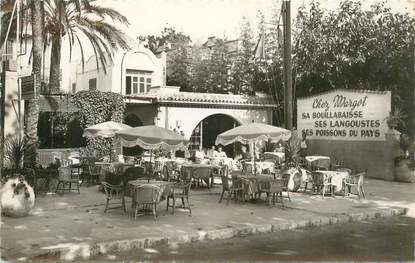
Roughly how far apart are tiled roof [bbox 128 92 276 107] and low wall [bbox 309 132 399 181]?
183 inches

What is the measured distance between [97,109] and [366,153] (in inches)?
480

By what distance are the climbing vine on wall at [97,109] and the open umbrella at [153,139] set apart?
9.70 m

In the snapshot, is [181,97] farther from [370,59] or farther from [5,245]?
[5,245]

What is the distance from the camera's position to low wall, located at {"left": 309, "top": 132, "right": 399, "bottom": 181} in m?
19.5

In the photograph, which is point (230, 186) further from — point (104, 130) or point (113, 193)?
point (104, 130)

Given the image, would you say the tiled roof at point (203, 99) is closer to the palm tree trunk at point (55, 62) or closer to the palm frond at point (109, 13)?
the palm frond at point (109, 13)

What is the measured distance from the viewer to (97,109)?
2200cm

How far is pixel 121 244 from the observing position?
8.20 metres

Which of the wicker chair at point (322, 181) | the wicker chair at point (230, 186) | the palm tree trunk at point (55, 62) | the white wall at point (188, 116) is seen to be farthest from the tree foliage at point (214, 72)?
the wicker chair at point (230, 186)

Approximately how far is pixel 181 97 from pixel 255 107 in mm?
4892

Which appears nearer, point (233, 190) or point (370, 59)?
point (233, 190)

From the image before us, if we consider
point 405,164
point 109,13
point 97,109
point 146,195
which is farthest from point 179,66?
point 146,195

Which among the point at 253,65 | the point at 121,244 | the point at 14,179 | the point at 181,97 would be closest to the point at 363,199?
the point at 121,244

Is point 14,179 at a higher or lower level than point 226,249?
higher
